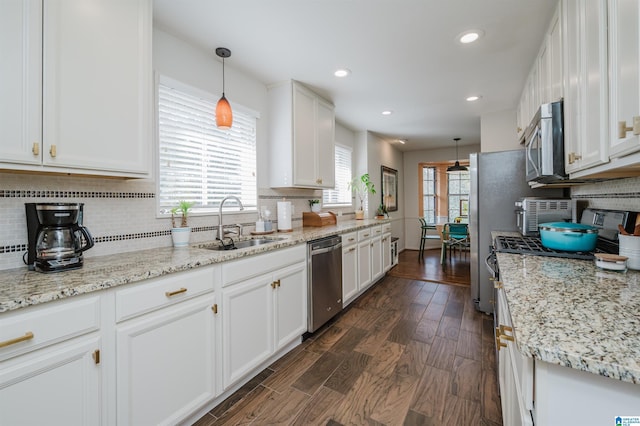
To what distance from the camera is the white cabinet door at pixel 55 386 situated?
95 centimetres

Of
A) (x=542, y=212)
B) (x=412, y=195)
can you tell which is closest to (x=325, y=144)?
(x=542, y=212)

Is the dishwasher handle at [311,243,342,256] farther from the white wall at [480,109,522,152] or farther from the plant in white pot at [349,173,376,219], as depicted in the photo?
the white wall at [480,109,522,152]

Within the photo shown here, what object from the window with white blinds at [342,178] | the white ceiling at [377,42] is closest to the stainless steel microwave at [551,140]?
the white ceiling at [377,42]

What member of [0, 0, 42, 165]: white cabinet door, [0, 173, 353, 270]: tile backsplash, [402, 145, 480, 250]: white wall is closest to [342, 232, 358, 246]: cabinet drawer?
[0, 173, 353, 270]: tile backsplash

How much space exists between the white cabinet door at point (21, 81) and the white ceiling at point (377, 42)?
814mm

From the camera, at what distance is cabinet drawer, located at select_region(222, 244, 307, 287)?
1732mm

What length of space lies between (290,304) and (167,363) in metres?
1.01

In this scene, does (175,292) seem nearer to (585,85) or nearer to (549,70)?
(585,85)

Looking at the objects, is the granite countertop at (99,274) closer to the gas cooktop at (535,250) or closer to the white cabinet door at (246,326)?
the white cabinet door at (246,326)

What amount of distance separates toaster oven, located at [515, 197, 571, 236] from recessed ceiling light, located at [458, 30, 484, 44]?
1.36m

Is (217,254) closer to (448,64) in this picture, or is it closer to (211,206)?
(211,206)

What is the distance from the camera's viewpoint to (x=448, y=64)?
2641 mm

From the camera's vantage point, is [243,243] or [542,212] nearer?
[542,212]

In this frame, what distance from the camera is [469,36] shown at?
2180 mm
